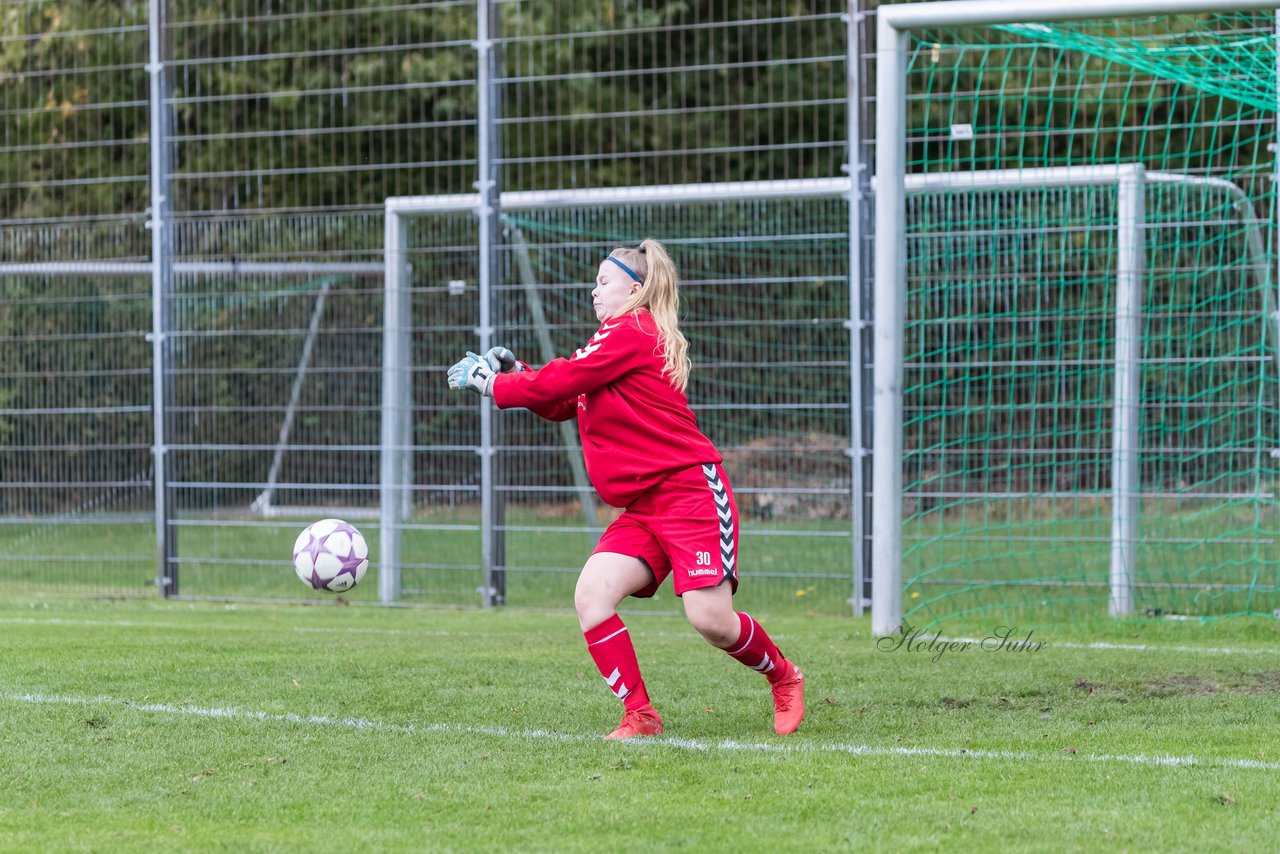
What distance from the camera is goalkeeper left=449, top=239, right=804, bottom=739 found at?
5109 mm

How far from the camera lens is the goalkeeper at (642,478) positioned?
511cm

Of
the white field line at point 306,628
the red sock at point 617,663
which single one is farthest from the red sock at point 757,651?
the white field line at point 306,628

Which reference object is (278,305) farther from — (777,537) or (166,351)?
(777,537)

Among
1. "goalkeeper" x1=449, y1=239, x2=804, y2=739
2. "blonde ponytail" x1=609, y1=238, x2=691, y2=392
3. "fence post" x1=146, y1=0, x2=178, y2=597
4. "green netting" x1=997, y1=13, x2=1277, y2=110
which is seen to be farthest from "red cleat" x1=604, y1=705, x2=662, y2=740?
"fence post" x1=146, y1=0, x2=178, y2=597

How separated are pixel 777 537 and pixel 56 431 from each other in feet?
15.9

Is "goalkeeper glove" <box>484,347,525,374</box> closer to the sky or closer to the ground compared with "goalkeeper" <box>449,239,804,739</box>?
closer to the sky

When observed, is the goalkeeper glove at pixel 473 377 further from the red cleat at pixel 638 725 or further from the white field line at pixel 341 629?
the white field line at pixel 341 629

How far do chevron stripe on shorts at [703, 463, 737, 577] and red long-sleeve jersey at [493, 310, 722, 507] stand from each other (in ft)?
0.18

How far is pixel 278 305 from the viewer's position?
1058cm

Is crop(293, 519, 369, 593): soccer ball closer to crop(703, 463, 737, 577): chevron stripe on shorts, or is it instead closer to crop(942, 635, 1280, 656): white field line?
crop(703, 463, 737, 577): chevron stripe on shorts

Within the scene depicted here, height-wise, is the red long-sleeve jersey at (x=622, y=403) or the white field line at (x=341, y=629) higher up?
the red long-sleeve jersey at (x=622, y=403)

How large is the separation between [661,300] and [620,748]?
150 cm

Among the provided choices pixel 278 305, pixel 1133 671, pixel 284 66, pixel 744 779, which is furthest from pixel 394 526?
pixel 284 66

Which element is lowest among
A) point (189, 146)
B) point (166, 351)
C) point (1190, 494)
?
point (1190, 494)
